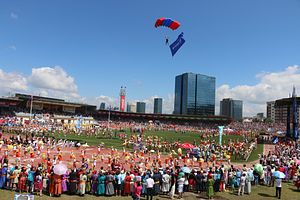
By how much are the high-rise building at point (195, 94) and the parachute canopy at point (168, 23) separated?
124m

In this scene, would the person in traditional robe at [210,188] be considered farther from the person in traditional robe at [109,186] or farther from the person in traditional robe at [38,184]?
the person in traditional robe at [38,184]

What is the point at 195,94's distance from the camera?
5930 inches

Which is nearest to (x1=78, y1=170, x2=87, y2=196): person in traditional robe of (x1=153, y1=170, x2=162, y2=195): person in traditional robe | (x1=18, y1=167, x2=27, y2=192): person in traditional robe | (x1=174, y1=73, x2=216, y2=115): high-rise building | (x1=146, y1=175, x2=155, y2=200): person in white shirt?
(x1=18, y1=167, x2=27, y2=192): person in traditional robe

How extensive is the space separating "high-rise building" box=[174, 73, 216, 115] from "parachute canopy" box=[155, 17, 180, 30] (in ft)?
405

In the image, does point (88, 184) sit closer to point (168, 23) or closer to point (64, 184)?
point (64, 184)

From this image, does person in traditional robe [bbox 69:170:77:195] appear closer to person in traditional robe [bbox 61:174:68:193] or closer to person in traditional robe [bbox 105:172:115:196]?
person in traditional robe [bbox 61:174:68:193]

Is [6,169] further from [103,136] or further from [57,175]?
[103,136]

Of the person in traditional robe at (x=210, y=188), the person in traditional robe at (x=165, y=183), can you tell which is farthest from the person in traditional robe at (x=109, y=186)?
the person in traditional robe at (x=210, y=188)

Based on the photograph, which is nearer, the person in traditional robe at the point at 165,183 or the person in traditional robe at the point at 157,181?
the person in traditional robe at the point at 157,181

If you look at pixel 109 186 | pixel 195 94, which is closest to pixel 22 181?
pixel 109 186

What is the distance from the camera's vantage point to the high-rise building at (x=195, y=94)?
486 ft

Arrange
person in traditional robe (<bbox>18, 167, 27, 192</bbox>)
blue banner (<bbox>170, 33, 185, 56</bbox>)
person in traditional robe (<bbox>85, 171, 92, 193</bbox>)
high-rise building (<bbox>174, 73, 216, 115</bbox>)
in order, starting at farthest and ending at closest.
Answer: high-rise building (<bbox>174, 73, 216, 115</bbox>)
blue banner (<bbox>170, 33, 185, 56</bbox>)
person in traditional robe (<bbox>85, 171, 92, 193</bbox>)
person in traditional robe (<bbox>18, 167, 27, 192</bbox>)

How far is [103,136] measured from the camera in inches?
2008

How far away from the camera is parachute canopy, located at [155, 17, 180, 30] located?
23.1 meters
